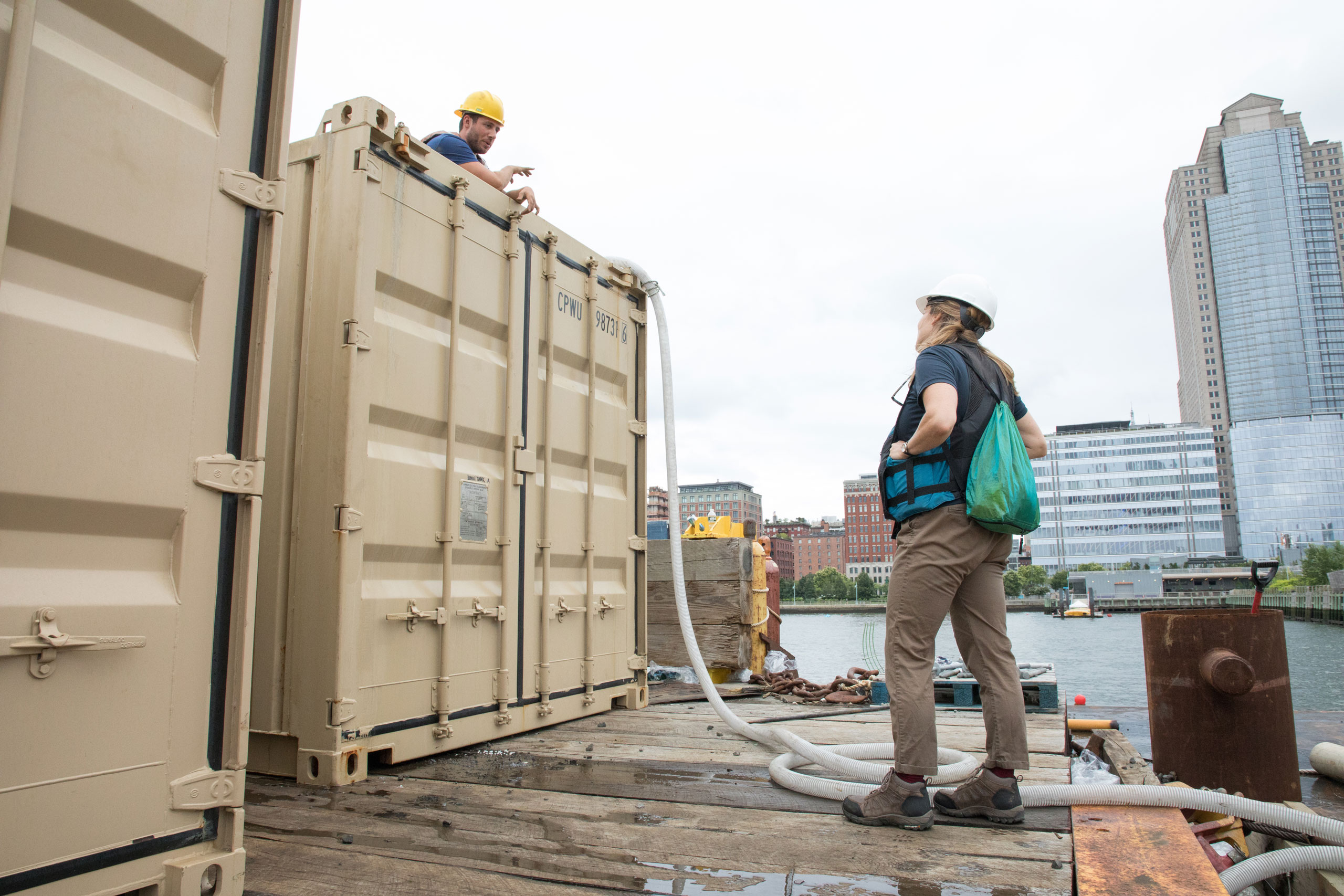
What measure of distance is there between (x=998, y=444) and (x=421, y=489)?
2533mm

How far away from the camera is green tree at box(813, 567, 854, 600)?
132 meters

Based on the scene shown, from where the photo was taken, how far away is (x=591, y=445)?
16.5 ft

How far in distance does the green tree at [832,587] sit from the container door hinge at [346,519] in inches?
5227

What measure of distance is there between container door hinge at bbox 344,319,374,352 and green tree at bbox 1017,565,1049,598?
12700cm

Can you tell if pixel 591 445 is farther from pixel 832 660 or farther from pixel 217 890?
pixel 832 660

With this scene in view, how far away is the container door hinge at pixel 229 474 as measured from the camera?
2008 mm

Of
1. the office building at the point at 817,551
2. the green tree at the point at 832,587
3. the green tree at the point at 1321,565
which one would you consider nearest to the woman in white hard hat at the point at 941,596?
the green tree at the point at 1321,565

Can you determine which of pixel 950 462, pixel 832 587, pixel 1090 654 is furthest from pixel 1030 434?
pixel 832 587

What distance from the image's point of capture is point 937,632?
2773 mm

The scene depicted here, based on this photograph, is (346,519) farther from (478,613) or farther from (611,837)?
(611,837)

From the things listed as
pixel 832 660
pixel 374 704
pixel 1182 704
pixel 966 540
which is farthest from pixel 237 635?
pixel 832 660

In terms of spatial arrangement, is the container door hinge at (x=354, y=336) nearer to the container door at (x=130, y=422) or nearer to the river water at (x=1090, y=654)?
the container door at (x=130, y=422)

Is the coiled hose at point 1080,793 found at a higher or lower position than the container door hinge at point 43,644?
lower

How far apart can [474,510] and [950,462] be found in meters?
2.35
